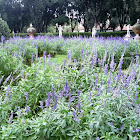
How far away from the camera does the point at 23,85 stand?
3.46 metres

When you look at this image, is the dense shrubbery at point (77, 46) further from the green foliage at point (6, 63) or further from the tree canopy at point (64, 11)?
the tree canopy at point (64, 11)

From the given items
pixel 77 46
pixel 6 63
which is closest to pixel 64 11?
pixel 77 46

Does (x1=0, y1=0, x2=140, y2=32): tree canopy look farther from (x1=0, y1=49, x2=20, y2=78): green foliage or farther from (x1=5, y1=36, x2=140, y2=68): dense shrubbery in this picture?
(x1=0, y1=49, x2=20, y2=78): green foliage

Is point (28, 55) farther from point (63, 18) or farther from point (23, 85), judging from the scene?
point (63, 18)

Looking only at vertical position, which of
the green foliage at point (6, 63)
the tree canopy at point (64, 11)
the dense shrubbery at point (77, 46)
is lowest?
the green foliage at point (6, 63)

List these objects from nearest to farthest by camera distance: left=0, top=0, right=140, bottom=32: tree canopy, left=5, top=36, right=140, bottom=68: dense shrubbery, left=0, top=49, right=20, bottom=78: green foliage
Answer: left=0, top=49, right=20, bottom=78: green foliage
left=5, top=36, right=140, bottom=68: dense shrubbery
left=0, top=0, right=140, bottom=32: tree canopy

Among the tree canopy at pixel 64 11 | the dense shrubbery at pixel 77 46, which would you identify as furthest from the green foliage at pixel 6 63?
the tree canopy at pixel 64 11

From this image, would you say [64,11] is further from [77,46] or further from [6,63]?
[6,63]

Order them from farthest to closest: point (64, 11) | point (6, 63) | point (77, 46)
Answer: point (64, 11), point (77, 46), point (6, 63)

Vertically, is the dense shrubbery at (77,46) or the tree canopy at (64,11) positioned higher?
the tree canopy at (64,11)

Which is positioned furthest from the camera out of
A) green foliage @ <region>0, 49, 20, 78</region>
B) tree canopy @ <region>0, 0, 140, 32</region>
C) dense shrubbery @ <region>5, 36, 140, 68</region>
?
tree canopy @ <region>0, 0, 140, 32</region>

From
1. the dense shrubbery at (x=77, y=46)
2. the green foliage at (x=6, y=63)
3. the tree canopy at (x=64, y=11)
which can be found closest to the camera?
the green foliage at (x=6, y=63)

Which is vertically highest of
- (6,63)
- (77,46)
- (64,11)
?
(64,11)

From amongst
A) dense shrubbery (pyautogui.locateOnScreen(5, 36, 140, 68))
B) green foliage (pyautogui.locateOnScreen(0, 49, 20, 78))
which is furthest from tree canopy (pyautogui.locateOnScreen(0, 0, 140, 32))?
green foliage (pyautogui.locateOnScreen(0, 49, 20, 78))
